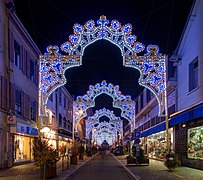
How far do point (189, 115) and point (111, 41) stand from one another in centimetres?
714

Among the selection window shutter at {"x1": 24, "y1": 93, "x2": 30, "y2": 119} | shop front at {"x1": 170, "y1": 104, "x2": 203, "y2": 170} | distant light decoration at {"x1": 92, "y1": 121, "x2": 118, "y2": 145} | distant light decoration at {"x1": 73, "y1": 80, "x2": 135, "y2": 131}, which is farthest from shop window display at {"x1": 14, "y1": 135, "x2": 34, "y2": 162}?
distant light decoration at {"x1": 92, "y1": 121, "x2": 118, "y2": 145}

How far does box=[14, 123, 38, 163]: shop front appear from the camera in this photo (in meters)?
33.3

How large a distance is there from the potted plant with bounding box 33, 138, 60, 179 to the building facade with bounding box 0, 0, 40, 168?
25.5 feet

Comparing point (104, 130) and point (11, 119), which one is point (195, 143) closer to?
point (11, 119)

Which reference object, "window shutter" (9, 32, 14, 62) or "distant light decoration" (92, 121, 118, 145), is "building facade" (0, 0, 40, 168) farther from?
"distant light decoration" (92, 121, 118, 145)

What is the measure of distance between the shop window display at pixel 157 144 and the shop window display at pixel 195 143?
8404 millimetres

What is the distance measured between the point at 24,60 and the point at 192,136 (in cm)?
1612

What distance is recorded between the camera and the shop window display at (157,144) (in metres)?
44.5

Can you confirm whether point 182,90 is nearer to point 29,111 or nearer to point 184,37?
point 184,37

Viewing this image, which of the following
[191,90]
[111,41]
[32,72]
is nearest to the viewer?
[111,41]

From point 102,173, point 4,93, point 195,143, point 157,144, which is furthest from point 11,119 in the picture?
point 157,144

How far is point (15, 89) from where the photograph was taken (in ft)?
108

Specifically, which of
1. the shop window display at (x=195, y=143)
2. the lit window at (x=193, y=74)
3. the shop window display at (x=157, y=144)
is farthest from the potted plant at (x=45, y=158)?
the shop window display at (x=157, y=144)

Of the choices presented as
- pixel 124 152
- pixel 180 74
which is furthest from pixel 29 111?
pixel 124 152
